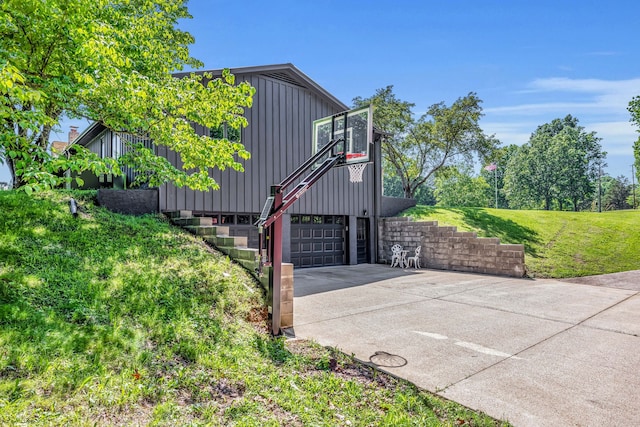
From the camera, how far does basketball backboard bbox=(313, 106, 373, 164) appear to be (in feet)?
21.6

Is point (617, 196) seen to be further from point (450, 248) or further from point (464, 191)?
point (450, 248)

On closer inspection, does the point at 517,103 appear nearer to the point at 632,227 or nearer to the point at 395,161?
the point at 395,161

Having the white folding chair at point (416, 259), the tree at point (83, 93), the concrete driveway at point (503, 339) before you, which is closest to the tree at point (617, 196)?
the white folding chair at point (416, 259)

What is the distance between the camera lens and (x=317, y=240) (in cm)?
1296

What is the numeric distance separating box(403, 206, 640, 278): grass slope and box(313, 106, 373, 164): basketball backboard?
303 inches

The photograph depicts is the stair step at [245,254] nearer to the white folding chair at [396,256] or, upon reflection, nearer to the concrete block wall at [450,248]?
the white folding chair at [396,256]

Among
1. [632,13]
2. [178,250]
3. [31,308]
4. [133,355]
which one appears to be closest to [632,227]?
[632,13]

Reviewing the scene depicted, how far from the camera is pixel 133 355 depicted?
336cm

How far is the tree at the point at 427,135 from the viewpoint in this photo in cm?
1864

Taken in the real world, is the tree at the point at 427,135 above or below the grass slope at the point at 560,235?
above


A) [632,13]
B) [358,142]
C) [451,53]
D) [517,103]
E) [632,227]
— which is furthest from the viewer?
[517,103]

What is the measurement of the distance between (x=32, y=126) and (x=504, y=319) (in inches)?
307

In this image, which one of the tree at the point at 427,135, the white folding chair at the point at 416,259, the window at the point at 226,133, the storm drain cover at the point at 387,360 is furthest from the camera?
the tree at the point at 427,135

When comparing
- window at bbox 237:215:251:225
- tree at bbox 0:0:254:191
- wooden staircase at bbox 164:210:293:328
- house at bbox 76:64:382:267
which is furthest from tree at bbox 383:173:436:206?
tree at bbox 0:0:254:191
